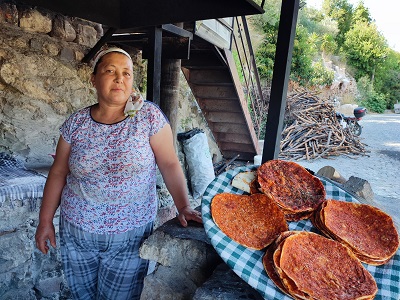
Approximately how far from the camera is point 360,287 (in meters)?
0.85

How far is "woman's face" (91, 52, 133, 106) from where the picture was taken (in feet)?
4.26

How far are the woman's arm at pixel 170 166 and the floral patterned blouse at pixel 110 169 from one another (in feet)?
0.10

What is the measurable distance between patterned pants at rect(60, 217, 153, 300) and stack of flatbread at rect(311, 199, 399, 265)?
83 centimetres

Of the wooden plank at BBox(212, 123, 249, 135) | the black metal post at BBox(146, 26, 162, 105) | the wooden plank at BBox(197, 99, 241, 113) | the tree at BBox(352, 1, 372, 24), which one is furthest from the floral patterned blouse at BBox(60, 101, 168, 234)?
the tree at BBox(352, 1, 372, 24)

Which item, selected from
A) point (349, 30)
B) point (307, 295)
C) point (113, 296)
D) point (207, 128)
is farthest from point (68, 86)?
point (349, 30)

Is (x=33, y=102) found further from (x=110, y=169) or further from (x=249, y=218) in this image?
(x=249, y=218)

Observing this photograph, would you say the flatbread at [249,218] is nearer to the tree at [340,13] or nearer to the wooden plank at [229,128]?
the wooden plank at [229,128]

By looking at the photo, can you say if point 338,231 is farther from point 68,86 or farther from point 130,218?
point 68,86

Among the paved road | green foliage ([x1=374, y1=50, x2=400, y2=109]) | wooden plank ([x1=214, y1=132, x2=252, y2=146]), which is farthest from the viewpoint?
green foliage ([x1=374, y1=50, x2=400, y2=109])

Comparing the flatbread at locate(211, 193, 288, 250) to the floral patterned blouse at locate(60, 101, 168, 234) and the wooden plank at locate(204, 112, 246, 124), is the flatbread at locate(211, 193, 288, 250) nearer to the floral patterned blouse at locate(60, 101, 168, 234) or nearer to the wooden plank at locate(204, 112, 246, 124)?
the floral patterned blouse at locate(60, 101, 168, 234)

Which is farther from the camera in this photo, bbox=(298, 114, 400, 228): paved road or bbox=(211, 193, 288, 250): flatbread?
bbox=(298, 114, 400, 228): paved road

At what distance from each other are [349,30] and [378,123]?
1129 centimetres

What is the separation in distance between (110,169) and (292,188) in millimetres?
786

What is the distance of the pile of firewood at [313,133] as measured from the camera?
8438mm
